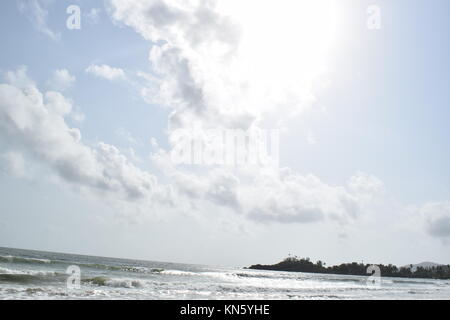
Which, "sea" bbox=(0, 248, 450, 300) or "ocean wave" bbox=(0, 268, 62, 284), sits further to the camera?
"ocean wave" bbox=(0, 268, 62, 284)
